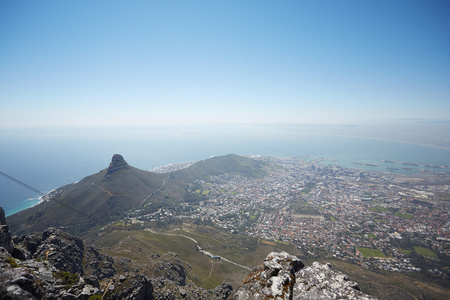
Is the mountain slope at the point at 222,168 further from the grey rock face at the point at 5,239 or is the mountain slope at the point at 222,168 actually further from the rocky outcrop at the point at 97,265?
the grey rock face at the point at 5,239

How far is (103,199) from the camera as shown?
259 ft

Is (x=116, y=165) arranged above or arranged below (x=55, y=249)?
below

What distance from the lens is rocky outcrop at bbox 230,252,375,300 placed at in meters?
6.06

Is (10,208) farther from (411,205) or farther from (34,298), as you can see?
(411,205)

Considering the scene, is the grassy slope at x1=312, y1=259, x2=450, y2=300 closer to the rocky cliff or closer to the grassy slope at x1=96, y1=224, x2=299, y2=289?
the grassy slope at x1=96, y1=224, x2=299, y2=289

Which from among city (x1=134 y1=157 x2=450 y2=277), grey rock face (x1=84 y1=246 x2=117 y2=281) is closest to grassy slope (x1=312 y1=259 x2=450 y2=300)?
city (x1=134 y1=157 x2=450 y2=277)

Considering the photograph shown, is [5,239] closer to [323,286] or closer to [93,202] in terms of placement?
[323,286]

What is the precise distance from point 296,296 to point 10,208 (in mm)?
141102

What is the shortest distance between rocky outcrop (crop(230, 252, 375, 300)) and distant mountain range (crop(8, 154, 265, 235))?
8092 centimetres

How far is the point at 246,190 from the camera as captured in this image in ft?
404

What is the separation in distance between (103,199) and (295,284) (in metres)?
96.1

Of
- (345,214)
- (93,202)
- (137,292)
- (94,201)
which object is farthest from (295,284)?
(94,201)

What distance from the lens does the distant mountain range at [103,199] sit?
6506 cm

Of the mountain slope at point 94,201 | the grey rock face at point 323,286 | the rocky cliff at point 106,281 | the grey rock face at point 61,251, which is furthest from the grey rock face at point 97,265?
the mountain slope at point 94,201
